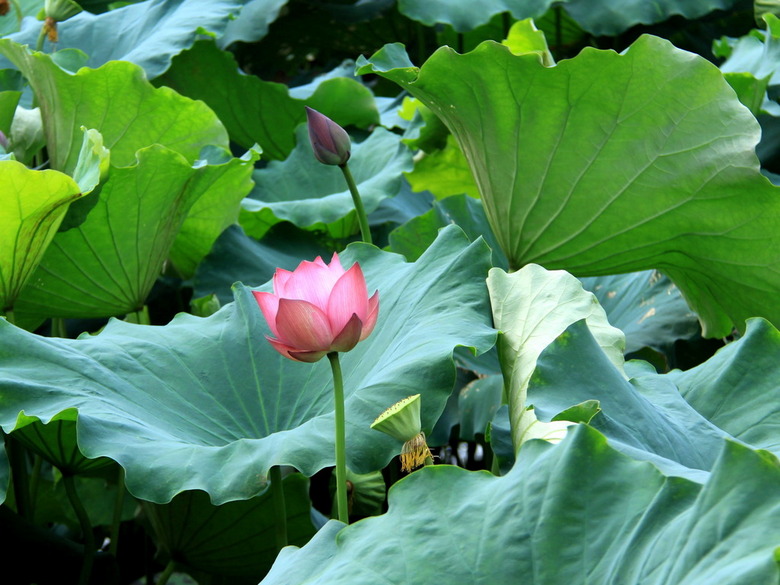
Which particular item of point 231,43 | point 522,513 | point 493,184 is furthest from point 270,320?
point 231,43

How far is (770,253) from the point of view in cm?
116

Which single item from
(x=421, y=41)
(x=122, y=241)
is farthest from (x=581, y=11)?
(x=122, y=241)

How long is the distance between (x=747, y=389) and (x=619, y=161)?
39 centimetres

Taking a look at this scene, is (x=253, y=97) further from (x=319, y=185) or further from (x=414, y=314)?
(x=414, y=314)

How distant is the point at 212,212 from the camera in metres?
1.50

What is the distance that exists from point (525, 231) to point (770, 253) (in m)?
0.29

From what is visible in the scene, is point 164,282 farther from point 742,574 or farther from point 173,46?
point 742,574

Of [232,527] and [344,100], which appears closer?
[232,527]

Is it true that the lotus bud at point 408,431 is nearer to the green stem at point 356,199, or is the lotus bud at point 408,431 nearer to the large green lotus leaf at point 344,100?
the green stem at point 356,199

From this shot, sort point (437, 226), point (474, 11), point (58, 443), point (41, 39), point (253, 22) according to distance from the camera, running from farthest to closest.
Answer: point (253, 22) < point (474, 11) < point (41, 39) < point (437, 226) < point (58, 443)

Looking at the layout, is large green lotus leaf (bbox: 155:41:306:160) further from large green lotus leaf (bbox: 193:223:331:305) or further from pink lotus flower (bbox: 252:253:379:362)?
pink lotus flower (bbox: 252:253:379:362)

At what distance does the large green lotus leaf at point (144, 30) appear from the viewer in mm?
1688

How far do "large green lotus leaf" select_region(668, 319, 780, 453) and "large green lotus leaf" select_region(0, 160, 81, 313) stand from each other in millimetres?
701

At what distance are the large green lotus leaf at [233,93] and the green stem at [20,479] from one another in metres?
0.87
